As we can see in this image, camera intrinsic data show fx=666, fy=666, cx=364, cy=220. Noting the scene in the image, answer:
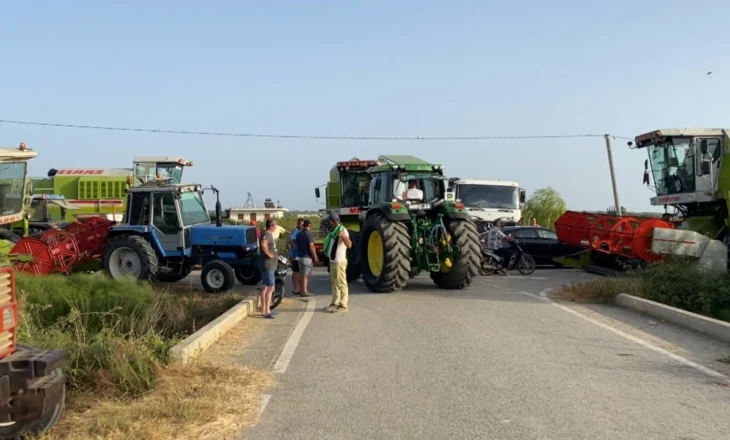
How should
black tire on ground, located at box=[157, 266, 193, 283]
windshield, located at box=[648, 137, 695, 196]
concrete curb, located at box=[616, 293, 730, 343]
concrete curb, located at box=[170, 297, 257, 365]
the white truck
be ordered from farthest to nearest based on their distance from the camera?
the white truck, windshield, located at box=[648, 137, 695, 196], black tire on ground, located at box=[157, 266, 193, 283], concrete curb, located at box=[616, 293, 730, 343], concrete curb, located at box=[170, 297, 257, 365]

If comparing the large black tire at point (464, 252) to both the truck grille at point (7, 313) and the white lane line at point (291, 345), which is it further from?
the truck grille at point (7, 313)

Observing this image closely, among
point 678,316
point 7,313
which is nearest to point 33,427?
point 7,313

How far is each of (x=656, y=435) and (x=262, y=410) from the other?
Answer: 11.0 ft

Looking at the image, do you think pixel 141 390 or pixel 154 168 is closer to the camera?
pixel 141 390

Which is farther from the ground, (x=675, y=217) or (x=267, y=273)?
(x=675, y=217)

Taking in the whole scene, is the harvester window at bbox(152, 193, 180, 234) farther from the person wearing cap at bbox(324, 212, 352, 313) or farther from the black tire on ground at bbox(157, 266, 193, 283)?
the person wearing cap at bbox(324, 212, 352, 313)

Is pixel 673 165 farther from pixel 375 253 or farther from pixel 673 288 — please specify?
pixel 375 253

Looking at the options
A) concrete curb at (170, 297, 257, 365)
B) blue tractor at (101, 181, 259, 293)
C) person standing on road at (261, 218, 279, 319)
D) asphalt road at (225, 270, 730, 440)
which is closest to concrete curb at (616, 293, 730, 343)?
asphalt road at (225, 270, 730, 440)

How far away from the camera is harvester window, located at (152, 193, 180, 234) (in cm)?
1588

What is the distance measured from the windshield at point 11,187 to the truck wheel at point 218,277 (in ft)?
13.3

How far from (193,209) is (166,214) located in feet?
2.41

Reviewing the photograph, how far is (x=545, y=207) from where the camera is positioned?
3969cm

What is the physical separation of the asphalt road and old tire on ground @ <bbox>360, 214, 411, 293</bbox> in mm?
1945

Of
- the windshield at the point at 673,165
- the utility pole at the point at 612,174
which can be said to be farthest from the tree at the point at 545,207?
the windshield at the point at 673,165
